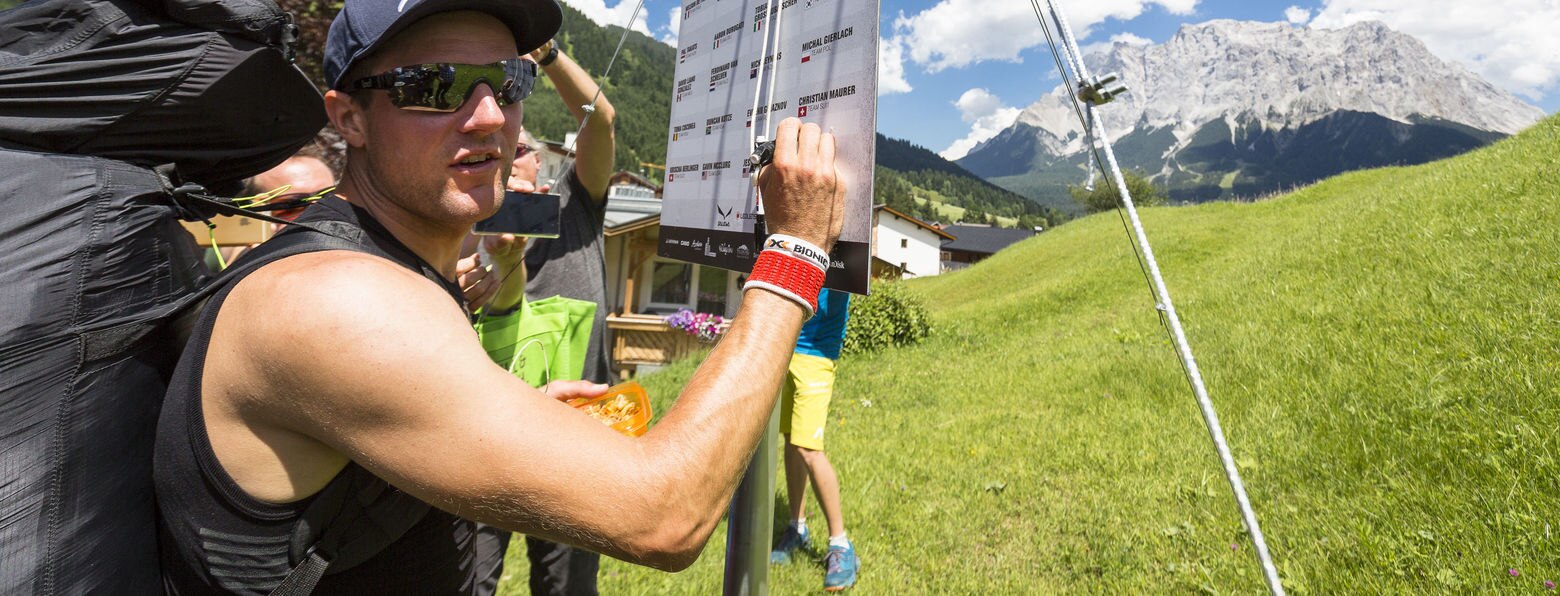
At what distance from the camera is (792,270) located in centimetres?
148

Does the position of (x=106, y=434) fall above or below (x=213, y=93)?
below

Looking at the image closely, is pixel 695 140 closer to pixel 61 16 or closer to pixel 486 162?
pixel 486 162

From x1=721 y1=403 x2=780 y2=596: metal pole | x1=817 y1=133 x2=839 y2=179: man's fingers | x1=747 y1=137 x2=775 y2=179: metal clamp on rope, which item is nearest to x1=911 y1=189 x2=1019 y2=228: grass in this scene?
x1=721 y1=403 x2=780 y2=596: metal pole

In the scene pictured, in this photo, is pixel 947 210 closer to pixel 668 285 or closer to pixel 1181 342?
pixel 668 285

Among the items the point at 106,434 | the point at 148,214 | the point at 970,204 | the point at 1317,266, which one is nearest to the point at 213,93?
the point at 148,214

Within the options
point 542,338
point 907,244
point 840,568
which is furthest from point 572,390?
point 907,244

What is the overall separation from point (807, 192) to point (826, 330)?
8.28 feet

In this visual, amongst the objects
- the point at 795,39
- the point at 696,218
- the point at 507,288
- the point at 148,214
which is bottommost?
the point at 507,288

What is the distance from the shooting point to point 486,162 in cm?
165

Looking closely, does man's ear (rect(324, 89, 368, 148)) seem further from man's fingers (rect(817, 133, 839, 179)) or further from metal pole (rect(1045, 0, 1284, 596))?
metal pole (rect(1045, 0, 1284, 596))

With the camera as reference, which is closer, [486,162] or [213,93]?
[213,93]

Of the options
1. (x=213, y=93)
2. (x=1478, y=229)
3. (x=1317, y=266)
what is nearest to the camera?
(x=213, y=93)

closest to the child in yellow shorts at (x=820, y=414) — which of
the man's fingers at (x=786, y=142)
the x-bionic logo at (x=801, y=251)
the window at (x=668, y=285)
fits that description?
the man's fingers at (x=786, y=142)

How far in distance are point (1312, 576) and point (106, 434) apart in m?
4.15
